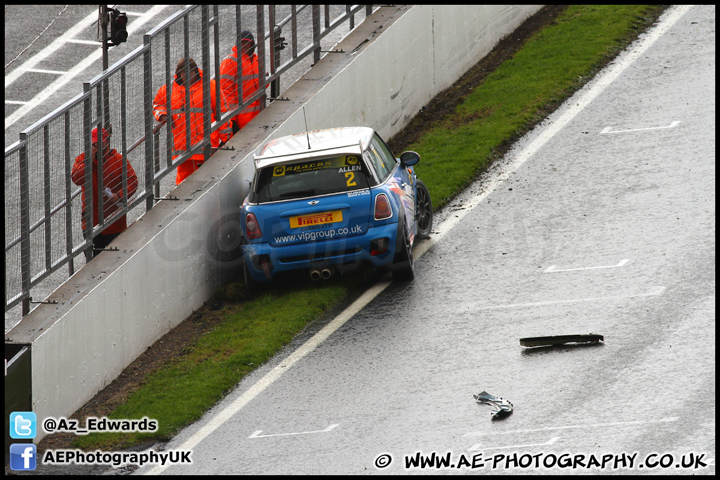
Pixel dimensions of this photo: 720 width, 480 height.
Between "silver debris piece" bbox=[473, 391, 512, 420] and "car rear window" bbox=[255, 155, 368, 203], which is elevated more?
"car rear window" bbox=[255, 155, 368, 203]

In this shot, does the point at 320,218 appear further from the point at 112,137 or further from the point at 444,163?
the point at 444,163

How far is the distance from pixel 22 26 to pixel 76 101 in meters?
11.1

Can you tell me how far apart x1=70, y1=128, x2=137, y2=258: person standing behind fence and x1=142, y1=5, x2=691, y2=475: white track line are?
8.90ft

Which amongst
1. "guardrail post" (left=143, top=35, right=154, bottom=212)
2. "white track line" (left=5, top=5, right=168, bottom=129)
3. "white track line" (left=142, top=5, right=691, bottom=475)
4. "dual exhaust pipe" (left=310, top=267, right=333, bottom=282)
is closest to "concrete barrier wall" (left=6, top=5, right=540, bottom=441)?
"guardrail post" (left=143, top=35, right=154, bottom=212)

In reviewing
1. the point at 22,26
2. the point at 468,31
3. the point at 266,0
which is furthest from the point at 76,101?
the point at 22,26

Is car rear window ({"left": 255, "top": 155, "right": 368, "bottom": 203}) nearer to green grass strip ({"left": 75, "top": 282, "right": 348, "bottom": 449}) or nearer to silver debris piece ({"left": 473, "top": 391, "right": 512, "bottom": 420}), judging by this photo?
green grass strip ({"left": 75, "top": 282, "right": 348, "bottom": 449})

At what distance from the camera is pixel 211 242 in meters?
15.2

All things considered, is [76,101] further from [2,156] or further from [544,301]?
[544,301]

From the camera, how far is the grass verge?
12656mm
